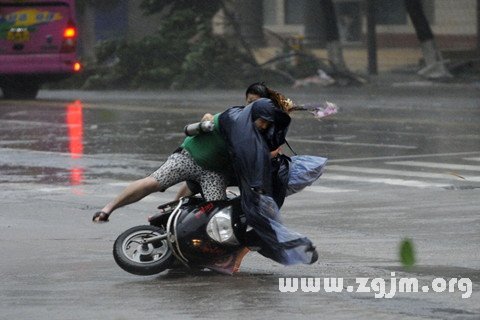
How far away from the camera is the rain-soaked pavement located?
927 centimetres

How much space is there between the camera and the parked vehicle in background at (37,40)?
32531 mm

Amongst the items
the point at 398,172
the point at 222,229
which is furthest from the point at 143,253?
the point at 398,172

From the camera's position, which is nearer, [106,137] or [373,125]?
[106,137]

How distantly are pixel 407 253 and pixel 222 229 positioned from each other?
5.57ft

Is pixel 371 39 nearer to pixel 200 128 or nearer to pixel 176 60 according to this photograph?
pixel 176 60

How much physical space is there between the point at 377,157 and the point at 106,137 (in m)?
5.39

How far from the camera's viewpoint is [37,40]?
3291 cm

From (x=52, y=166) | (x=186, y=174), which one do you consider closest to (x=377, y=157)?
Result: (x=52, y=166)

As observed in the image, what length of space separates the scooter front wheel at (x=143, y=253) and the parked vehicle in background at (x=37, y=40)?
73.5 ft

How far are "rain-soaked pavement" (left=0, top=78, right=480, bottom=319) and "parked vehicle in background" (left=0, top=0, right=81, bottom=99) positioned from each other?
4014mm

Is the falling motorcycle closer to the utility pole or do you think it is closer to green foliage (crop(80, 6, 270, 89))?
green foliage (crop(80, 6, 270, 89))

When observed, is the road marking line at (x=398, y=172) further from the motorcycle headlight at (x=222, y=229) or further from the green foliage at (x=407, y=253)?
the motorcycle headlight at (x=222, y=229)

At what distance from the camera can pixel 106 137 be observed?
23562 millimetres

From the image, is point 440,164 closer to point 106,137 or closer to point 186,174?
point 106,137
